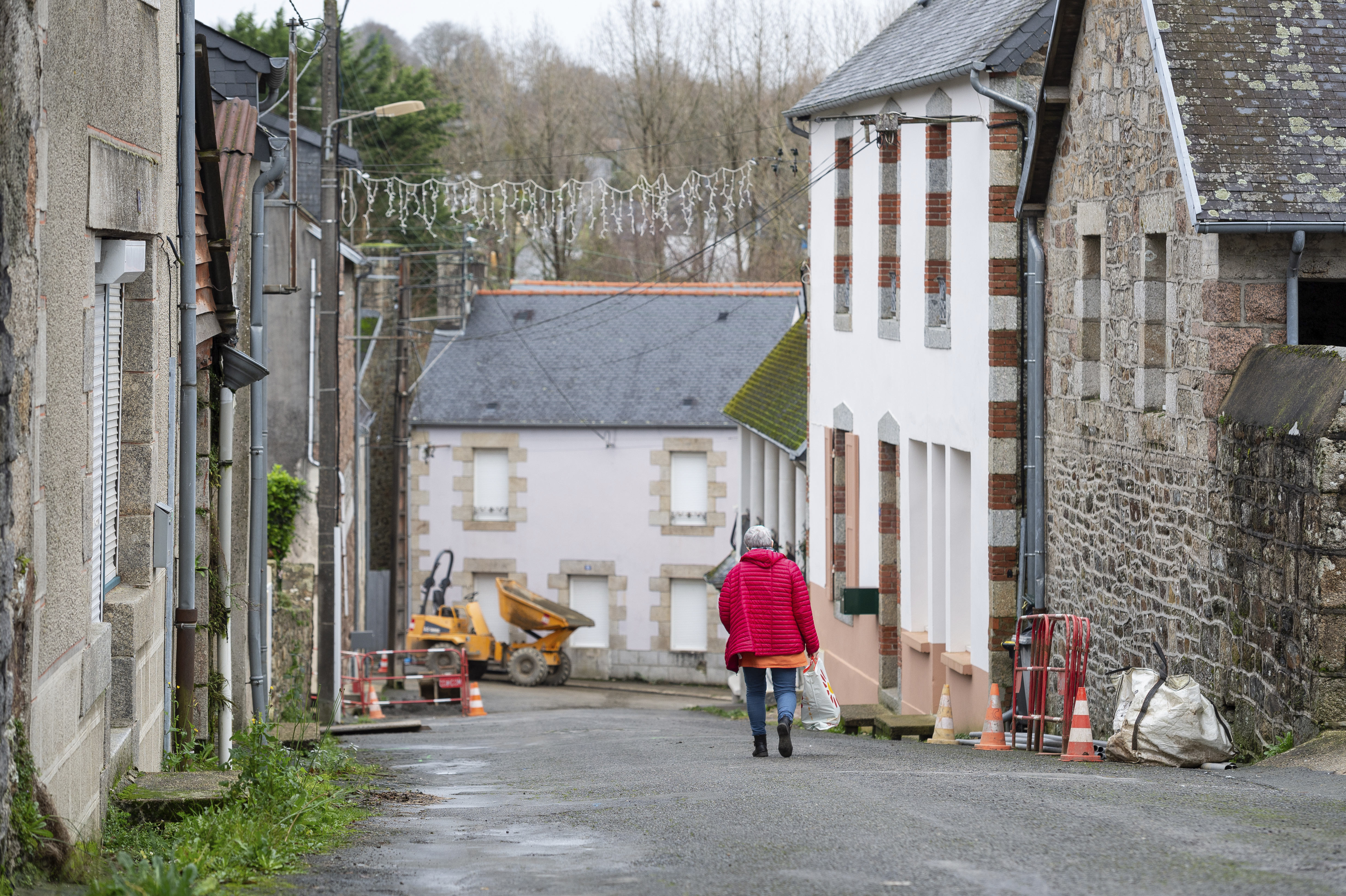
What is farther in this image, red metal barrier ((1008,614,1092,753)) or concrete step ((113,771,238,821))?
red metal barrier ((1008,614,1092,753))

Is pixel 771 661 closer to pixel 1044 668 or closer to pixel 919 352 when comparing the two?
pixel 1044 668

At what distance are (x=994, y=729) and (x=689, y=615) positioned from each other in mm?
22092

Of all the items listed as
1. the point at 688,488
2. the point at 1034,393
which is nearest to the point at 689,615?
the point at 688,488

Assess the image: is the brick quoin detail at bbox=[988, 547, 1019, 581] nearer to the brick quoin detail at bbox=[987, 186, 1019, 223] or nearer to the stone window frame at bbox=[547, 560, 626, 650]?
the brick quoin detail at bbox=[987, 186, 1019, 223]

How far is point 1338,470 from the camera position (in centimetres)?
850

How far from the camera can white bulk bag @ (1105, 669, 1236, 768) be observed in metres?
9.52

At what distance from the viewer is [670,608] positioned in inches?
1340

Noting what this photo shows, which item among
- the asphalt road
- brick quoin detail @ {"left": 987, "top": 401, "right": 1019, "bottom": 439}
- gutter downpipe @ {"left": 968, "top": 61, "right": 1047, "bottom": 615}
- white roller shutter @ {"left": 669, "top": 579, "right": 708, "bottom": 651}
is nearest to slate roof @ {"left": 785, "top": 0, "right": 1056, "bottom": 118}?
gutter downpipe @ {"left": 968, "top": 61, "right": 1047, "bottom": 615}

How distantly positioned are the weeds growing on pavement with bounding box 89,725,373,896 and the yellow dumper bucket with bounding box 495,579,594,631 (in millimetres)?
22105

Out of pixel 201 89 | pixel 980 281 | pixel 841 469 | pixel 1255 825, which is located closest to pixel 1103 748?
pixel 1255 825

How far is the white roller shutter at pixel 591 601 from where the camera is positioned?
34.3 meters

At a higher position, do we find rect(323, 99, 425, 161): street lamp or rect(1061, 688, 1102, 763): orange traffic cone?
rect(323, 99, 425, 161): street lamp

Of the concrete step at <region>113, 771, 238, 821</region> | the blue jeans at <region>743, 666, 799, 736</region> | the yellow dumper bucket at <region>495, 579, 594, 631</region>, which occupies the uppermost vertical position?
the concrete step at <region>113, 771, 238, 821</region>

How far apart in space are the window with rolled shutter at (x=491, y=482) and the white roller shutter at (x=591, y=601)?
7.07ft
